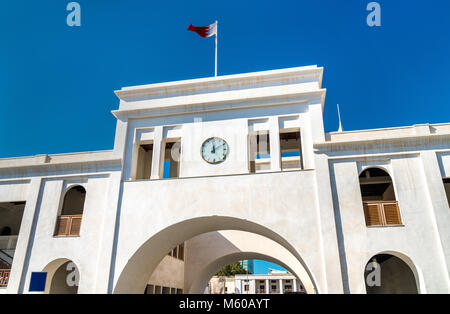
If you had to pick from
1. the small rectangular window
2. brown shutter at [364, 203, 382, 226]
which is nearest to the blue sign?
the small rectangular window

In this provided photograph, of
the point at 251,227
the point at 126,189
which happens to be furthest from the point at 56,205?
the point at 251,227

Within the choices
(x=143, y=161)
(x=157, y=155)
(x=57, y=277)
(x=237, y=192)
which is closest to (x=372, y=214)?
(x=237, y=192)

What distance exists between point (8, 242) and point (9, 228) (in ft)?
10.3

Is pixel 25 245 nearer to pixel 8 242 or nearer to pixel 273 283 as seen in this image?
pixel 8 242

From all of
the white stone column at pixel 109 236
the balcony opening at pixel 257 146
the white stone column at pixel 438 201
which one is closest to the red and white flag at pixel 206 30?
the balcony opening at pixel 257 146

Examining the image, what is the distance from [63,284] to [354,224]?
43.3 feet

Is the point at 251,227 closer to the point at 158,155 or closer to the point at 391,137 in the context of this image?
the point at 158,155

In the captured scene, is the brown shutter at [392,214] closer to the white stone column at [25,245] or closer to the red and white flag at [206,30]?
the red and white flag at [206,30]

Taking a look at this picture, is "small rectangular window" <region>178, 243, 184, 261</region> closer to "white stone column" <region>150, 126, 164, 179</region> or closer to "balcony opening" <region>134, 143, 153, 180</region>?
"balcony opening" <region>134, 143, 153, 180</region>

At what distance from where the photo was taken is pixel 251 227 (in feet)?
46.0

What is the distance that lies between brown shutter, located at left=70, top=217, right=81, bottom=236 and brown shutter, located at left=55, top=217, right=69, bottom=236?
0.93 ft

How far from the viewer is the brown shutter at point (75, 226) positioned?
1431 centimetres

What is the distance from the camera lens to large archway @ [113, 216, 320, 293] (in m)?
13.5

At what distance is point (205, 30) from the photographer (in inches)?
656
